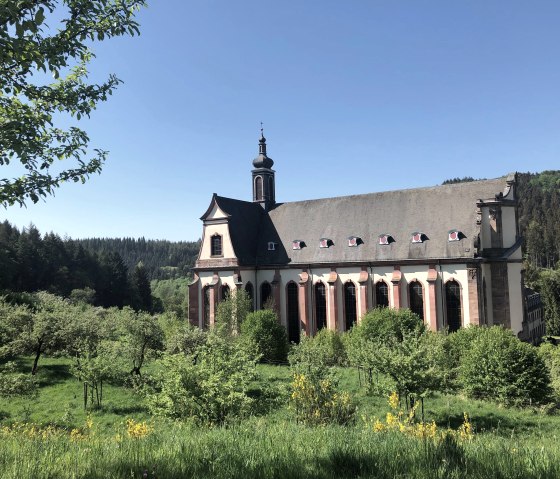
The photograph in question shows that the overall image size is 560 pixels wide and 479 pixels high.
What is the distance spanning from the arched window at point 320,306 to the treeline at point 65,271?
5377cm

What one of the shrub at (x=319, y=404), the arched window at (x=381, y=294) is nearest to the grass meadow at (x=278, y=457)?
the shrub at (x=319, y=404)

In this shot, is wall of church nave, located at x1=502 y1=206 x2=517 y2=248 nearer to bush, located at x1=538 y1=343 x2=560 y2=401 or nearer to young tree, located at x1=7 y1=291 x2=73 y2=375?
bush, located at x1=538 y1=343 x2=560 y2=401

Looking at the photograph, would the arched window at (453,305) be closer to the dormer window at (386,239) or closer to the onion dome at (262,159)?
the dormer window at (386,239)

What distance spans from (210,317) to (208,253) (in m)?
6.20

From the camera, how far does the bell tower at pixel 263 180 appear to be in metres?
49.3

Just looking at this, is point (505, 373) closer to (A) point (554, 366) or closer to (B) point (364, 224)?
(A) point (554, 366)

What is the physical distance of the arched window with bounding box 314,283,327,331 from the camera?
41.5 meters

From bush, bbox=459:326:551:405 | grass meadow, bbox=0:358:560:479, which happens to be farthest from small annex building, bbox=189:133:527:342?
grass meadow, bbox=0:358:560:479

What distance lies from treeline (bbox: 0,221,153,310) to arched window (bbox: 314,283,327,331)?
53767mm

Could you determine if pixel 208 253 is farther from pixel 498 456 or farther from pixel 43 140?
pixel 498 456

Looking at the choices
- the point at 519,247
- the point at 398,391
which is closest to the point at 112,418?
the point at 398,391

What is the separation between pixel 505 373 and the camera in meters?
23.5

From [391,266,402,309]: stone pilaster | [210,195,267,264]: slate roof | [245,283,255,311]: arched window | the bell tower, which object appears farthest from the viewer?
the bell tower

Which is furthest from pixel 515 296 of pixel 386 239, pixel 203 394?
pixel 203 394
